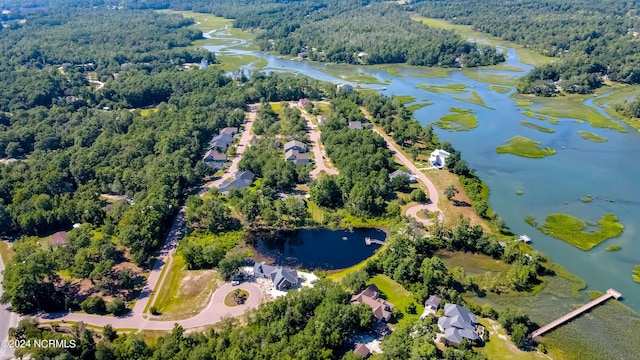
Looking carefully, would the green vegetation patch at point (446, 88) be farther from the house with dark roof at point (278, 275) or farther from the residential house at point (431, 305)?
the house with dark roof at point (278, 275)

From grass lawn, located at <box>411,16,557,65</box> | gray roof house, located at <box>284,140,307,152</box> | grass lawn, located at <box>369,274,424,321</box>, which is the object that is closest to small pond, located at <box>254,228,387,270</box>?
grass lawn, located at <box>369,274,424,321</box>

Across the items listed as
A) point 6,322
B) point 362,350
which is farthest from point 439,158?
point 6,322

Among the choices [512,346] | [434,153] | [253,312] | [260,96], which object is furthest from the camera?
[260,96]

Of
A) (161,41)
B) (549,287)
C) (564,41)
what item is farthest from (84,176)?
(564,41)

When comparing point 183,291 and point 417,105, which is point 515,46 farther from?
point 183,291

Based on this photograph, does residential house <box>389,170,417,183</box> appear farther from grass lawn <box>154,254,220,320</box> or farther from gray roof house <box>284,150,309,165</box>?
grass lawn <box>154,254,220,320</box>

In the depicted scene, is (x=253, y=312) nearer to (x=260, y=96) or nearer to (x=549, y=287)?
(x=549, y=287)
